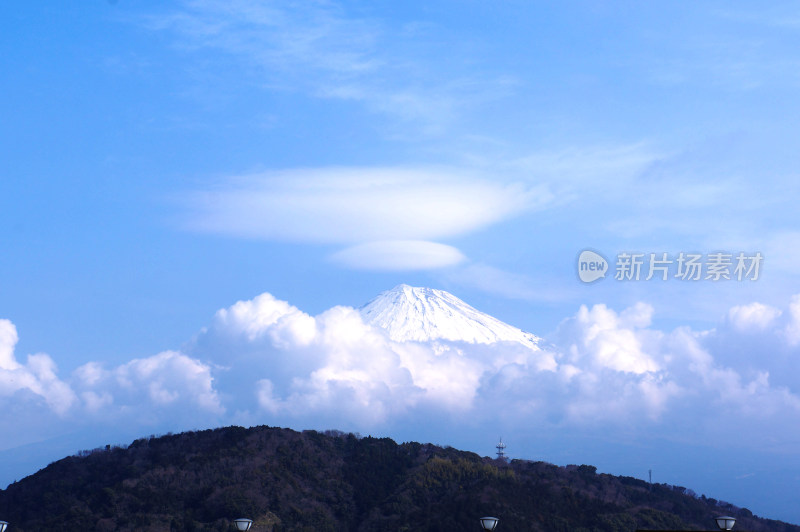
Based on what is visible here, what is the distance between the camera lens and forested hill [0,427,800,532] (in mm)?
77438

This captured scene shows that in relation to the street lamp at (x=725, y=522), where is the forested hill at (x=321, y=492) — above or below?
above

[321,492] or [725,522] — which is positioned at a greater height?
[321,492]

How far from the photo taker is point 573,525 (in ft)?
256

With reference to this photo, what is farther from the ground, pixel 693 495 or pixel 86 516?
pixel 693 495

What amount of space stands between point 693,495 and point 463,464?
86.1 feet

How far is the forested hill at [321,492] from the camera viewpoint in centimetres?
7744

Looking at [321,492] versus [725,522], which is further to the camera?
[321,492]

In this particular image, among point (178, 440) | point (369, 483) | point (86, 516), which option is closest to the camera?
point (86, 516)

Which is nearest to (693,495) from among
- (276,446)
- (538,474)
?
(538,474)

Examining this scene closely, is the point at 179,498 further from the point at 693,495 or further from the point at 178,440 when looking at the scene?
the point at 693,495

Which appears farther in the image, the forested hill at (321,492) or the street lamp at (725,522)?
the forested hill at (321,492)

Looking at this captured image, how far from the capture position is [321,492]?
86.6m

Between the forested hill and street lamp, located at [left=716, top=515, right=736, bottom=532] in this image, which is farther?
the forested hill

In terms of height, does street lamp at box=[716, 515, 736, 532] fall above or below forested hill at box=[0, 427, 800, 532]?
below
